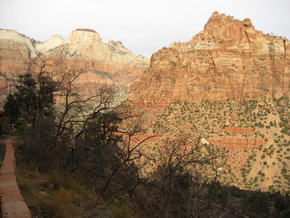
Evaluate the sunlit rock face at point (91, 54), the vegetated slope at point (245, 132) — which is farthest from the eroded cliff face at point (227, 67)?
the sunlit rock face at point (91, 54)

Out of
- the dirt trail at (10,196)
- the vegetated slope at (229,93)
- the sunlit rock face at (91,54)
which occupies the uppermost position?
the sunlit rock face at (91,54)

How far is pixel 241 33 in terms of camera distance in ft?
199

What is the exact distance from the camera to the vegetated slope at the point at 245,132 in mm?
40406

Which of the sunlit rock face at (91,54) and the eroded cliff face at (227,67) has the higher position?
the sunlit rock face at (91,54)

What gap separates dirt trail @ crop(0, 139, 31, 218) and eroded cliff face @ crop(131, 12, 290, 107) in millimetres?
48737

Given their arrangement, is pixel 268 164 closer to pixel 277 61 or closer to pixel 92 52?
pixel 277 61

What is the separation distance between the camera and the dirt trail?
699cm

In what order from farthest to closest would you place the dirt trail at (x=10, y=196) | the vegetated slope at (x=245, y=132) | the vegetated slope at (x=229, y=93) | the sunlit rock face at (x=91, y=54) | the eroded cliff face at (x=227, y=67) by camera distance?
the sunlit rock face at (x=91, y=54), the eroded cliff face at (x=227, y=67), the vegetated slope at (x=229, y=93), the vegetated slope at (x=245, y=132), the dirt trail at (x=10, y=196)

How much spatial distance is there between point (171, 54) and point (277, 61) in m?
22.9

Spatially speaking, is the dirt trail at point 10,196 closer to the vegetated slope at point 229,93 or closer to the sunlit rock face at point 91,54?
the vegetated slope at point 229,93

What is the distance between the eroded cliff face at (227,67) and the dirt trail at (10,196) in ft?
160

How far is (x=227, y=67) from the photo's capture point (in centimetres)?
5872

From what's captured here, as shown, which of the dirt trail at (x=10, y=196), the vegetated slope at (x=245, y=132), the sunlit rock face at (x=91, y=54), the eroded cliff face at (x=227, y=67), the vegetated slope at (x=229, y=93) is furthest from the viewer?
the sunlit rock face at (x=91, y=54)

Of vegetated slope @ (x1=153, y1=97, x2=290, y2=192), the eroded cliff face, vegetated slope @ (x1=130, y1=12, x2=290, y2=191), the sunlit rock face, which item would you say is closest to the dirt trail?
vegetated slope @ (x1=153, y1=97, x2=290, y2=192)
